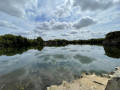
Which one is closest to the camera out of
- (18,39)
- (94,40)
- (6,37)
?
(6,37)

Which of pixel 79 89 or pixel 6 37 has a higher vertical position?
pixel 6 37

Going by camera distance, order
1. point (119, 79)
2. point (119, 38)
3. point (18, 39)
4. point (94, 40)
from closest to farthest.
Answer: point (119, 79), point (119, 38), point (18, 39), point (94, 40)

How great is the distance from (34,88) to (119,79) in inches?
235

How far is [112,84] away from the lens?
12.2 ft

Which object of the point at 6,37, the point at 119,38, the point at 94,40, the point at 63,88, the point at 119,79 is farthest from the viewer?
the point at 94,40

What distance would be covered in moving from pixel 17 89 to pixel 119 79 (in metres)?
7.02

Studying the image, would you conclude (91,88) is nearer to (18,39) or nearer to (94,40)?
(18,39)

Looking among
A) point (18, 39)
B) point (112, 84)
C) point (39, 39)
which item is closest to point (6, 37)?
point (18, 39)

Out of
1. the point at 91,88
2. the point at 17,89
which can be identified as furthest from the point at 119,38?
the point at 17,89

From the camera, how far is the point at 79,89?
5.50 meters

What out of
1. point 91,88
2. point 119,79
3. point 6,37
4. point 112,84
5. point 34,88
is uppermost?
point 6,37

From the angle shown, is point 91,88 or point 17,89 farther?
point 17,89

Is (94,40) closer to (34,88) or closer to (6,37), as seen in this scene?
(6,37)

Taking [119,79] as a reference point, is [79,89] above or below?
below
